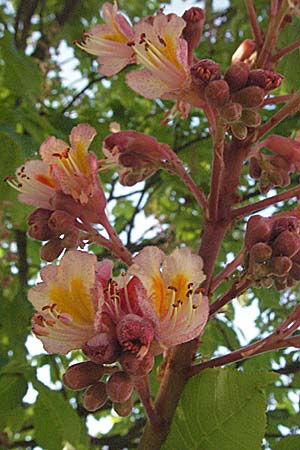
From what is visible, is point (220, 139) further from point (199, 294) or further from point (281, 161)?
point (199, 294)

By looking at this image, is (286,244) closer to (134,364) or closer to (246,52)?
(134,364)

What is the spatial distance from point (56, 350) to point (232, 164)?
0.45 meters

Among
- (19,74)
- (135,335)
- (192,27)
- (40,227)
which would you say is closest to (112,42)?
(192,27)

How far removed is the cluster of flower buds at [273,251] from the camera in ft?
3.27

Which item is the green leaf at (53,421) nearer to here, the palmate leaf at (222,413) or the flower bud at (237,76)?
the palmate leaf at (222,413)

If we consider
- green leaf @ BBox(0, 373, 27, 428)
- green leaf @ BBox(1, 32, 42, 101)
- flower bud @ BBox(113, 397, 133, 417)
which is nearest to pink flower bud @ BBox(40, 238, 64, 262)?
flower bud @ BBox(113, 397, 133, 417)

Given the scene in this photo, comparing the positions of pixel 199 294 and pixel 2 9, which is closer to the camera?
pixel 199 294

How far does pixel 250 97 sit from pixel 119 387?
19.9 inches

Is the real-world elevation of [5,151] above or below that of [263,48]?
above

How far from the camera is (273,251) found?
101 centimetres

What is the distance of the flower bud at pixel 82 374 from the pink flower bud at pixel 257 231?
1.01 feet

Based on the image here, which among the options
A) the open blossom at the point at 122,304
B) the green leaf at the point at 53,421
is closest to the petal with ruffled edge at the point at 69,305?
the open blossom at the point at 122,304

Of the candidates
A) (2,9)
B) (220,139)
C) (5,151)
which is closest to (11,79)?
(5,151)

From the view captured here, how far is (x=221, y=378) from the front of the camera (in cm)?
97
